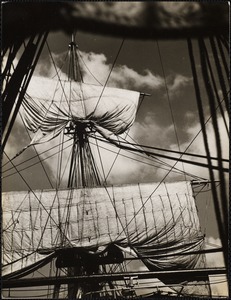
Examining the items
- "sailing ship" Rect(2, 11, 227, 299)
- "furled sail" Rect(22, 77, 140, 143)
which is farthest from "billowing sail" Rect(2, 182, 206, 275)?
"furled sail" Rect(22, 77, 140, 143)

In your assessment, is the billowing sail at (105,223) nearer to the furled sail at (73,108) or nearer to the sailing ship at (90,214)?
the sailing ship at (90,214)

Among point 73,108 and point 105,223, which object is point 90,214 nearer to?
point 105,223

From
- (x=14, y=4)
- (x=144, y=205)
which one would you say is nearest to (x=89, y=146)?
(x=144, y=205)

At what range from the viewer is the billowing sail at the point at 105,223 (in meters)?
9.62

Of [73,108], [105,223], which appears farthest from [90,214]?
[73,108]

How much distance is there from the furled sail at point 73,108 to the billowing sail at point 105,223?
2.26 m

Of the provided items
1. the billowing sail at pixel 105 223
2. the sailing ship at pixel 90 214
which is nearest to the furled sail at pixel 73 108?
the sailing ship at pixel 90 214

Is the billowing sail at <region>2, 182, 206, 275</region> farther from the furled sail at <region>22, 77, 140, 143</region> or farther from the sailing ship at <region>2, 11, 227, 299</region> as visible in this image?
the furled sail at <region>22, 77, 140, 143</region>

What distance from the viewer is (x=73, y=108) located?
1163 cm

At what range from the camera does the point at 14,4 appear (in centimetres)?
206

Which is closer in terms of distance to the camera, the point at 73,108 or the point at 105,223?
the point at 105,223

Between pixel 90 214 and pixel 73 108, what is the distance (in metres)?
3.85

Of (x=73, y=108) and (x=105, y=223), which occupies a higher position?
(x=73, y=108)

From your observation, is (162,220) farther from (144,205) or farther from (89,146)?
(89,146)
